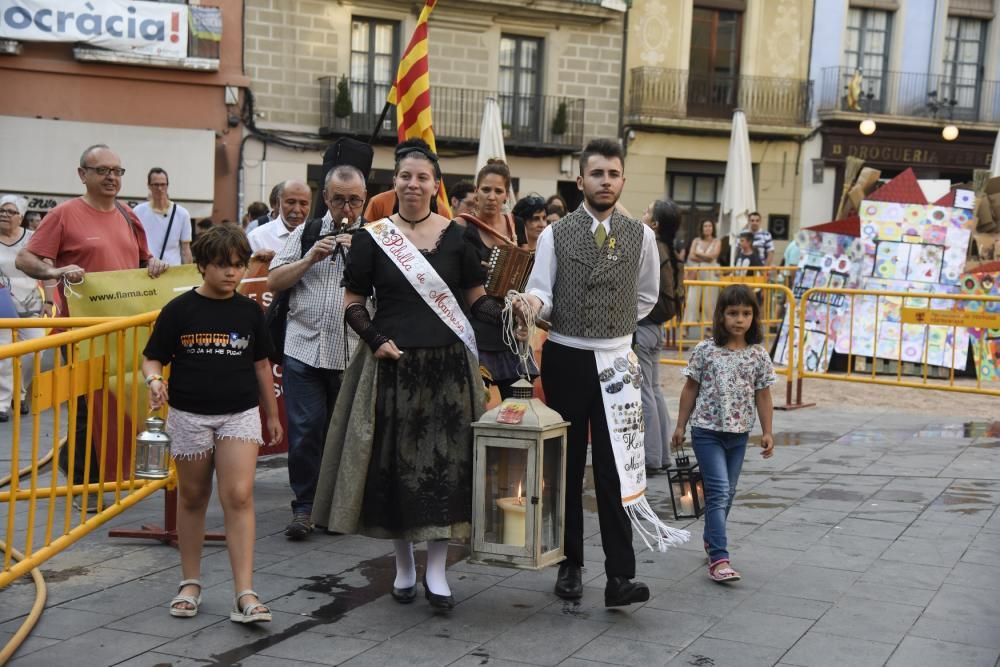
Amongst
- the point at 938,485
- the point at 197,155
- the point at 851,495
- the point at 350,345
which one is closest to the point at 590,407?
the point at 350,345

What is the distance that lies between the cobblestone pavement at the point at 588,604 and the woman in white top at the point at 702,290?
7591 mm

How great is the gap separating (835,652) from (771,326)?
40.6ft

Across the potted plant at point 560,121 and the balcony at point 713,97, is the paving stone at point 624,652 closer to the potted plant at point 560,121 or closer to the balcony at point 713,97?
the potted plant at point 560,121

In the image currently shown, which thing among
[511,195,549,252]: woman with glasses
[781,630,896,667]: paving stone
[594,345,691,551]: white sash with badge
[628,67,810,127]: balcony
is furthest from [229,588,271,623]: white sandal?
[628,67,810,127]: balcony

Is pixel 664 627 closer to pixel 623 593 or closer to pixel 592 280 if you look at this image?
pixel 623 593

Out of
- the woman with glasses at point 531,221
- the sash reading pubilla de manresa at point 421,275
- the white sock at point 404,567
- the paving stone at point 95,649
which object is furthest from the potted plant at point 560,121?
the paving stone at point 95,649

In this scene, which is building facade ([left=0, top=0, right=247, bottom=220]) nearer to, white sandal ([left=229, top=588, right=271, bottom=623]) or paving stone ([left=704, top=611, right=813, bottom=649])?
white sandal ([left=229, top=588, right=271, bottom=623])

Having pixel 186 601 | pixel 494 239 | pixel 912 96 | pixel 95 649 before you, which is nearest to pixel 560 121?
pixel 912 96

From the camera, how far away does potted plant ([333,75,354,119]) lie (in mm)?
24359

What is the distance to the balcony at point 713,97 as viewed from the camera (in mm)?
28016

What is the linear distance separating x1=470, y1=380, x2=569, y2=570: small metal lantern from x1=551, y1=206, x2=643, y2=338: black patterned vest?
0.43 meters

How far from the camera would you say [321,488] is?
17.4ft

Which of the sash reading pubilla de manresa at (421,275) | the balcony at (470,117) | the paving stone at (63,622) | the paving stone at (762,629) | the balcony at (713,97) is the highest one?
the balcony at (713,97)

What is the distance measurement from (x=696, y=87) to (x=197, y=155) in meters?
11.9
